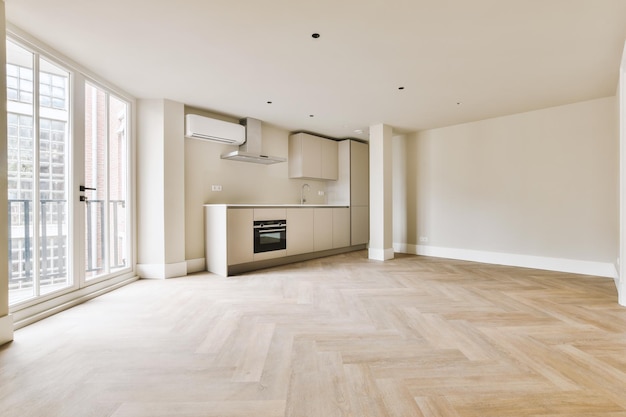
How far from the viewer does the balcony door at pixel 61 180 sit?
2582mm

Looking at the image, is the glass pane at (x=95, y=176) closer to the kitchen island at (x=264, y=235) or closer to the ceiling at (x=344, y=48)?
the ceiling at (x=344, y=48)

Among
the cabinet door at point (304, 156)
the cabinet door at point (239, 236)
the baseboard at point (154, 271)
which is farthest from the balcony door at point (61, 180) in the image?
the cabinet door at point (304, 156)

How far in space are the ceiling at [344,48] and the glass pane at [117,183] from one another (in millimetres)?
424

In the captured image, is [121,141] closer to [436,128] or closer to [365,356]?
[365,356]

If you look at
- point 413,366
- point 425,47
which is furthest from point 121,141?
point 413,366

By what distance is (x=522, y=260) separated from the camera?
4613mm

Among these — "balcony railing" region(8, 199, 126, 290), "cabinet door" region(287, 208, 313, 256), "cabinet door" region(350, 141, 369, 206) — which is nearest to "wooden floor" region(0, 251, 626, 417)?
"balcony railing" region(8, 199, 126, 290)

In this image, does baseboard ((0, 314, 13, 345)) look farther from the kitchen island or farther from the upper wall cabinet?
the upper wall cabinet

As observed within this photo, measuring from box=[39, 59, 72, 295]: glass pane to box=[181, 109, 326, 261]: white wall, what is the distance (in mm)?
1473

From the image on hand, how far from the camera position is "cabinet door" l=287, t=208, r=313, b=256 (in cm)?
489

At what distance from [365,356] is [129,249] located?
3424 millimetres

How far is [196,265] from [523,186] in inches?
200

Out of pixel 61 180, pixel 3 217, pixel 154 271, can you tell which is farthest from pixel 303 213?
pixel 3 217

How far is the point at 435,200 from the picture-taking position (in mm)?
5559
